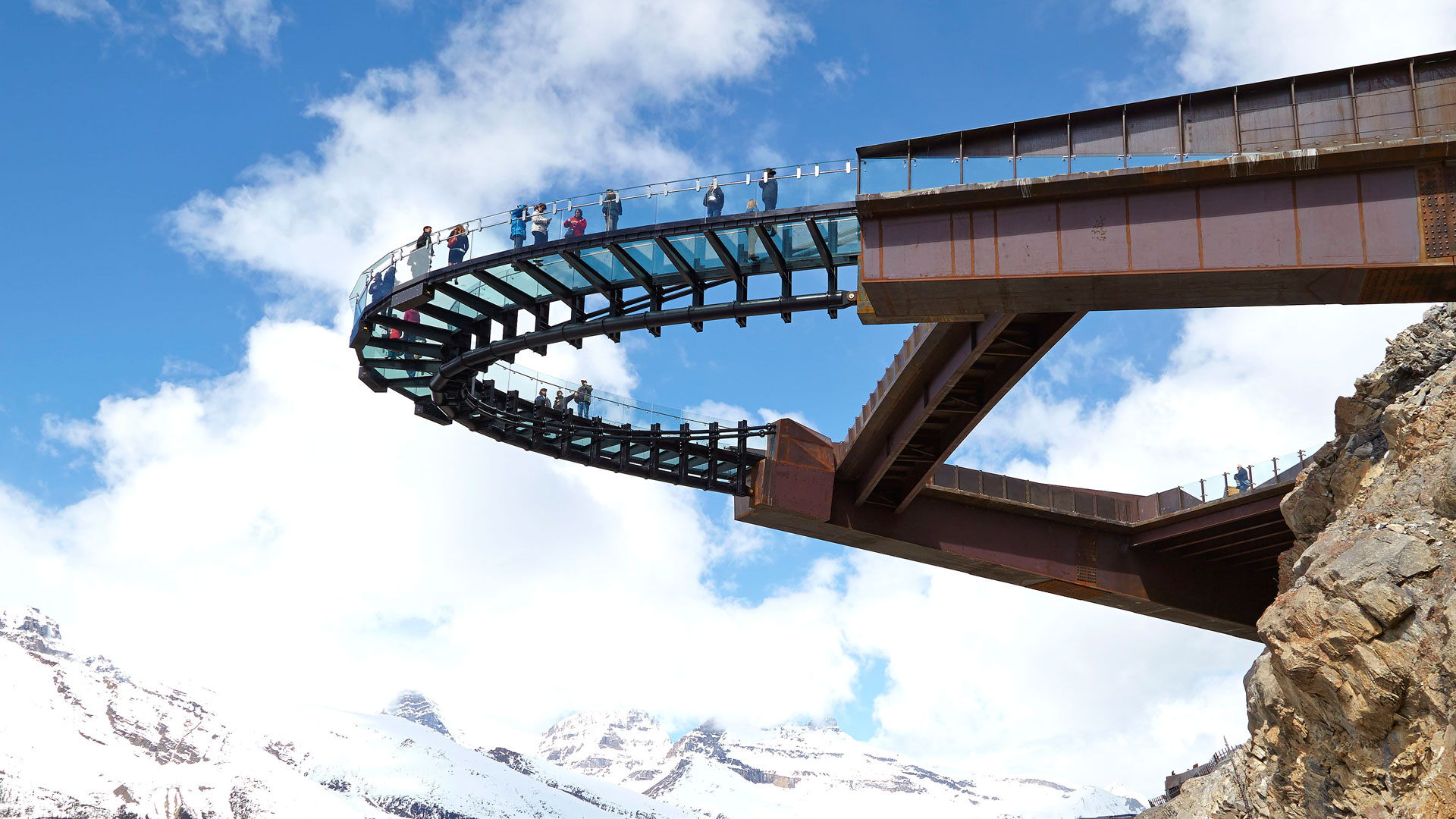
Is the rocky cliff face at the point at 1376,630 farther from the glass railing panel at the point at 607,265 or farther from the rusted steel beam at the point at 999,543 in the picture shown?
the glass railing panel at the point at 607,265

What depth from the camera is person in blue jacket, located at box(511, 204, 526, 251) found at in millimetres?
25234

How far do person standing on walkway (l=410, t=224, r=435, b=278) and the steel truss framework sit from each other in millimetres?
318

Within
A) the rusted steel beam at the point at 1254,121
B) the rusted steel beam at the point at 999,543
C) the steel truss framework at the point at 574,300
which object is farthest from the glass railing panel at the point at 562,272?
the rusted steel beam at the point at 1254,121

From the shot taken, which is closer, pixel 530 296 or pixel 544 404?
pixel 530 296

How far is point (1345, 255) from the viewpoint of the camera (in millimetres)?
16797

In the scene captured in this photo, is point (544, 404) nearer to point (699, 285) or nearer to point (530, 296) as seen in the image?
point (530, 296)

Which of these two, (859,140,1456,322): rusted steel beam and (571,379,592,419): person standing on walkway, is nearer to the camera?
(859,140,1456,322): rusted steel beam

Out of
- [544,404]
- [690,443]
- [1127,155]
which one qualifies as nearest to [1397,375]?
[1127,155]

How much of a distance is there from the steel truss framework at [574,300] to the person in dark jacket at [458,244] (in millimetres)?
399

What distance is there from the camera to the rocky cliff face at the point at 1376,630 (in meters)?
18.7

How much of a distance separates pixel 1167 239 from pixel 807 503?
51.7 feet

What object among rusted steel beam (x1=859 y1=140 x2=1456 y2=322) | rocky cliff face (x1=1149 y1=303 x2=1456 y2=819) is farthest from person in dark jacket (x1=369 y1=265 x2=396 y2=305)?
rocky cliff face (x1=1149 y1=303 x2=1456 y2=819)

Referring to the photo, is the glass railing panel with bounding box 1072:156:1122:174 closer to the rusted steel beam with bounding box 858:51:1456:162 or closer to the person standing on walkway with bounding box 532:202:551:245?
the rusted steel beam with bounding box 858:51:1456:162

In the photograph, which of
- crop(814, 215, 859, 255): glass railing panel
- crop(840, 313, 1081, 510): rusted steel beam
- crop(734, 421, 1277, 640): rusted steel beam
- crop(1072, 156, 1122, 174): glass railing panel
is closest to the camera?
crop(1072, 156, 1122, 174): glass railing panel
